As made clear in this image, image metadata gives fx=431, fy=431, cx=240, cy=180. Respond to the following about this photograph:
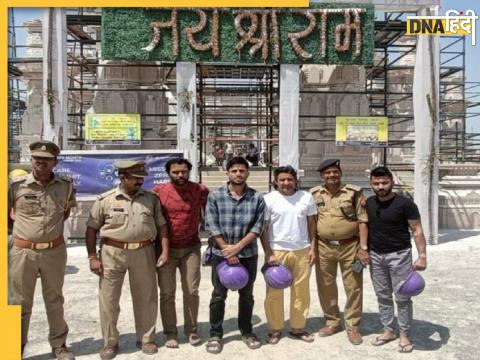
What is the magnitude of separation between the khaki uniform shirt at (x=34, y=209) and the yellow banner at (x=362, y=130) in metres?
7.11

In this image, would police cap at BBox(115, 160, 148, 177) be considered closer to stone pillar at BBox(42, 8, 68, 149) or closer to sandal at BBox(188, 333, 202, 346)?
sandal at BBox(188, 333, 202, 346)

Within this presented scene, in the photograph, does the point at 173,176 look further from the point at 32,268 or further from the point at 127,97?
the point at 127,97

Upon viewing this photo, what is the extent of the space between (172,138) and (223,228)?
8285 mm

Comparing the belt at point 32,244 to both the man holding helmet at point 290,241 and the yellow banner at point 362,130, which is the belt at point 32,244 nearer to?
the man holding helmet at point 290,241

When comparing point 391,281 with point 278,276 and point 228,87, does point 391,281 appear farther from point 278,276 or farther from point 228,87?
point 228,87

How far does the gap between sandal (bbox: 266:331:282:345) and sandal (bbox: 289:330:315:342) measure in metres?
0.14

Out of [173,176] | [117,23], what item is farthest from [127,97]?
[173,176]

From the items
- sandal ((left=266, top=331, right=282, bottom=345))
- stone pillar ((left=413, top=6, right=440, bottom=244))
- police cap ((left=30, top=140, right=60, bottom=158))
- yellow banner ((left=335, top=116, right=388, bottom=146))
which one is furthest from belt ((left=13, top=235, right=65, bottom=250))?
stone pillar ((left=413, top=6, right=440, bottom=244))

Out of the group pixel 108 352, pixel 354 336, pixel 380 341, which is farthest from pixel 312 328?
pixel 108 352

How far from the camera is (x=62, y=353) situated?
3.71m

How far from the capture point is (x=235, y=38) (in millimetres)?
8852

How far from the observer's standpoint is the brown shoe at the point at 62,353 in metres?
3.68

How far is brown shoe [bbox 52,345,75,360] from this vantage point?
3.68 m

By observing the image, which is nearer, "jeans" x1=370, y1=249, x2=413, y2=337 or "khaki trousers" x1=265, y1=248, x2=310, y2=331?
"jeans" x1=370, y1=249, x2=413, y2=337
